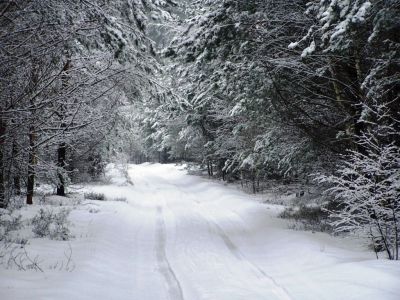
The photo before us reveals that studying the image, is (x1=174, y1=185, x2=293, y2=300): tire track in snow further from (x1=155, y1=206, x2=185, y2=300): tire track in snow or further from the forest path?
(x1=155, y1=206, x2=185, y2=300): tire track in snow

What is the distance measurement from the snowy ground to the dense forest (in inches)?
41.3

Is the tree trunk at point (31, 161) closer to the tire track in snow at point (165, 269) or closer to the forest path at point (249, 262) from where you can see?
the forest path at point (249, 262)

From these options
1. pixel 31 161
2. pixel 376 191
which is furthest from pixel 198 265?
pixel 31 161

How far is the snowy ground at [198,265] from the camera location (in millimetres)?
5922

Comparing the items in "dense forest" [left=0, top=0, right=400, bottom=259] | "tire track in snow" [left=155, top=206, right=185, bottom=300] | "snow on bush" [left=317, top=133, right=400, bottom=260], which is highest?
"dense forest" [left=0, top=0, right=400, bottom=259]

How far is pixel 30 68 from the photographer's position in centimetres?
705

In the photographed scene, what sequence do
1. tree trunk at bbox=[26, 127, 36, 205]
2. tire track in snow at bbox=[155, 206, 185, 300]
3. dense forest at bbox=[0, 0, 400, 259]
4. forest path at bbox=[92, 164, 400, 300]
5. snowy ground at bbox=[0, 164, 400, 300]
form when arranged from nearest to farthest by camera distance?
snowy ground at bbox=[0, 164, 400, 300] < forest path at bbox=[92, 164, 400, 300] < tire track in snow at bbox=[155, 206, 185, 300] < dense forest at bbox=[0, 0, 400, 259] < tree trunk at bbox=[26, 127, 36, 205]

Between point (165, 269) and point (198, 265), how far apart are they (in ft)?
2.26

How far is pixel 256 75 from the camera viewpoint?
1064 centimetres

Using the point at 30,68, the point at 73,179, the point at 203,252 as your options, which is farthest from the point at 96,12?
the point at 73,179

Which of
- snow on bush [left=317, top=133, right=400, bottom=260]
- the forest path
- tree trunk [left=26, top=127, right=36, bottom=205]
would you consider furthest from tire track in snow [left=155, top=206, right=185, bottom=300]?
tree trunk [left=26, top=127, right=36, bottom=205]

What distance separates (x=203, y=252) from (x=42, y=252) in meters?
3.47

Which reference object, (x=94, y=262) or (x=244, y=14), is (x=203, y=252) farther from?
(x=244, y=14)

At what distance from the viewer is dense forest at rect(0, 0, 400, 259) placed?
6.89 m
